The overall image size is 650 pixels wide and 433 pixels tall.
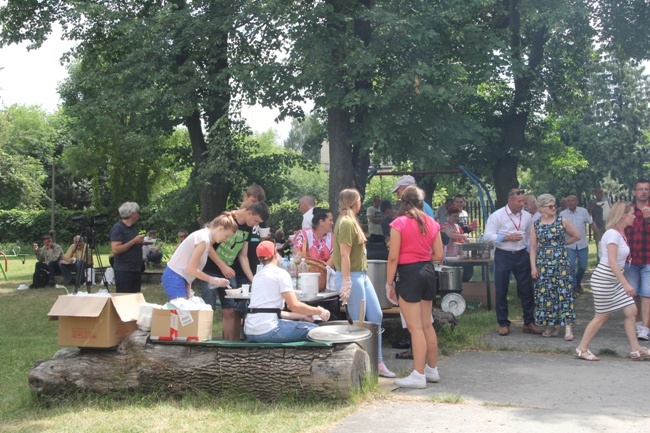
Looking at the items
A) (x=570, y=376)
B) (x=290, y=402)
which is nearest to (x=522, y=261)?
(x=570, y=376)

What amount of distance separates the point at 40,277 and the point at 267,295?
46.6 ft

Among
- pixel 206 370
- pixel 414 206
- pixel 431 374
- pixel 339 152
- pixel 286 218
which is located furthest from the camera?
pixel 286 218

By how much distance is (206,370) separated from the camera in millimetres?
6484

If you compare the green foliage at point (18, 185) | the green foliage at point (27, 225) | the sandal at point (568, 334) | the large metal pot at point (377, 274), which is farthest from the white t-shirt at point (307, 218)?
the green foliage at point (18, 185)

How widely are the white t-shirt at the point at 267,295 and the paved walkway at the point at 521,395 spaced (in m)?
1.10

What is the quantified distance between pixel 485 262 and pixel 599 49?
882cm

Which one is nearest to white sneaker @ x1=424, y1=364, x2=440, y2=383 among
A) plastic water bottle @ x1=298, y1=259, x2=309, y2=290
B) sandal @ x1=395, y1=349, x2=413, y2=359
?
sandal @ x1=395, y1=349, x2=413, y2=359

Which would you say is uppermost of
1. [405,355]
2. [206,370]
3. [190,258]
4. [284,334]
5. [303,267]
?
[190,258]

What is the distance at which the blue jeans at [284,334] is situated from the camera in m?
6.56

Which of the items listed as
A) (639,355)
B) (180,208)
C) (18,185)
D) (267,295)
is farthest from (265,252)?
(18,185)

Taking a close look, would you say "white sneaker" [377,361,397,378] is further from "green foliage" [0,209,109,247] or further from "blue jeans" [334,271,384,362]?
"green foliage" [0,209,109,247]

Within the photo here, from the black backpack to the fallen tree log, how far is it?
13.0 meters

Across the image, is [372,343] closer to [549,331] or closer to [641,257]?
[549,331]

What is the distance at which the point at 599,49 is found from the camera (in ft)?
59.6
